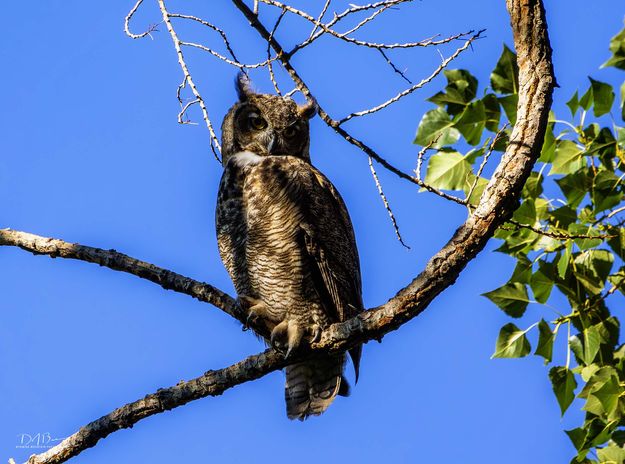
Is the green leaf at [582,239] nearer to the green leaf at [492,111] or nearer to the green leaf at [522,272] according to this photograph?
the green leaf at [522,272]

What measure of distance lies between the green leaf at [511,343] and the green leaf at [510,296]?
0.07m

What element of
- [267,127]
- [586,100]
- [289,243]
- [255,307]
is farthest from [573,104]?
[267,127]

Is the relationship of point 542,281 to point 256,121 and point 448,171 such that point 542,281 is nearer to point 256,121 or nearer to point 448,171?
point 448,171

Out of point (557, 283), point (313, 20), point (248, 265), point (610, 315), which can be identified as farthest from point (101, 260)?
point (610, 315)

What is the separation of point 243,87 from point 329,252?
1.40 m

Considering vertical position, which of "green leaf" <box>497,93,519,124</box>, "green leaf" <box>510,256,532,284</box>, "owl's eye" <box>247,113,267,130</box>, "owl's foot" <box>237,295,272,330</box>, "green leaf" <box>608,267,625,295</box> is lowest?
"green leaf" <box>608,267,625,295</box>

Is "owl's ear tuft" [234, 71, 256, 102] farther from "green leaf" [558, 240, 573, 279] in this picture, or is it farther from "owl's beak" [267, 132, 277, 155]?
"green leaf" [558, 240, 573, 279]

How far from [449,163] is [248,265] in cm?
125

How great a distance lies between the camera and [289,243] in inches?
136

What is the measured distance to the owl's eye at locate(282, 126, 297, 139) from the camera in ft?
13.7

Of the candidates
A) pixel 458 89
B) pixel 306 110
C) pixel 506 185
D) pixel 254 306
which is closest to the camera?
pixel 506 185

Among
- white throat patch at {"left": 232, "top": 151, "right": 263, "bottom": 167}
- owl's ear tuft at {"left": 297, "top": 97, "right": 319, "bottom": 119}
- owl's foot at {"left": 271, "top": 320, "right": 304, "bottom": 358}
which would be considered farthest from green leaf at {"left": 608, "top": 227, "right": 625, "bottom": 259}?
owl's ear tuft at {"left": 297, "top": 97, "right": 319, "bottom": 119}

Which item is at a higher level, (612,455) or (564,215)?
(564,215)

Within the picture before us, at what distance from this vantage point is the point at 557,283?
268 centimetres
